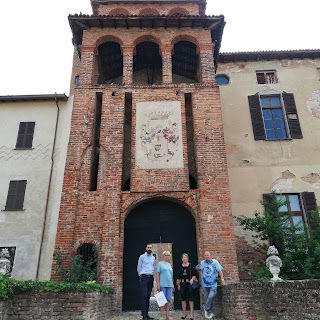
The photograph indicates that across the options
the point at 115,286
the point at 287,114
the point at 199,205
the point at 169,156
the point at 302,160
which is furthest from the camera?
the point at 287,114

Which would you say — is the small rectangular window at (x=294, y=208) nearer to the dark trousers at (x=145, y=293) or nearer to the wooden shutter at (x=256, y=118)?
the wooden shutter at (x=256, y=118)

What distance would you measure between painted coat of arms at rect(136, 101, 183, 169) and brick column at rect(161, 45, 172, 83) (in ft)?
4.29

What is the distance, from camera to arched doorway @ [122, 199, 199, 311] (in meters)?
10.4

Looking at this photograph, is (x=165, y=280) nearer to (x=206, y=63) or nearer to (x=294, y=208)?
(x=294, y=208)

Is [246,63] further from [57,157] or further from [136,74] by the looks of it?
[57,157]

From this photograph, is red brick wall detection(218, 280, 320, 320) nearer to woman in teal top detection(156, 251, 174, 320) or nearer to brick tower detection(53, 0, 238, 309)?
woman in teal top detection(156, 251, 174, 320)

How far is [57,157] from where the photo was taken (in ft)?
44.6

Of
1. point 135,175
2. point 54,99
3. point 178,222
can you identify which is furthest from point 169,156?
point 54,99

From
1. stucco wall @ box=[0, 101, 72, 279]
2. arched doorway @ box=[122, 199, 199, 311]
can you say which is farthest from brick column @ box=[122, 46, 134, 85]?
arched doorway @ box=[122, 199, 199, 311]

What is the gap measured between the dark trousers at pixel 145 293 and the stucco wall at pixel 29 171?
5.96m

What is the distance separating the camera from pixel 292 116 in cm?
1411

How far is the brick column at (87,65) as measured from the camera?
12648mm

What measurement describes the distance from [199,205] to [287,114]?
6839mm

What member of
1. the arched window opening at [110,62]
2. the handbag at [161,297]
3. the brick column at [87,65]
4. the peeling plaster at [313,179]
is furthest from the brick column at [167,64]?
the handbag at [161,297]
